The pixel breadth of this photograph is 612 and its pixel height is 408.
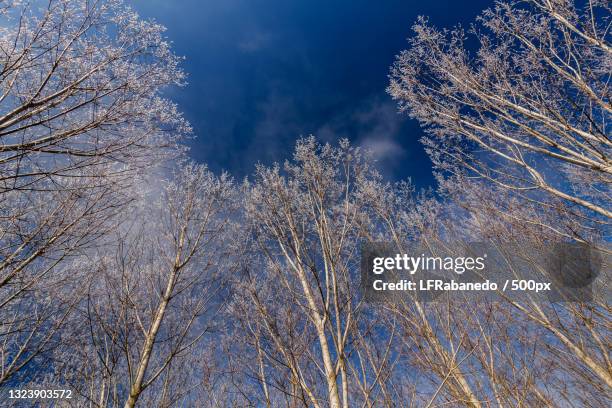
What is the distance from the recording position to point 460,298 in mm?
5379

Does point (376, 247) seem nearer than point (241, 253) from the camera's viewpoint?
No

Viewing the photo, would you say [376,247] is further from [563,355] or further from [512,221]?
[563,355]

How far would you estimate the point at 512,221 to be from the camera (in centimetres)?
542

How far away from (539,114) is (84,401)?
38.2 feet

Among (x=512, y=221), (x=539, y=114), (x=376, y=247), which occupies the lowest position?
(x=376, y=247)

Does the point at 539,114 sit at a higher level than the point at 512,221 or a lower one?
higher

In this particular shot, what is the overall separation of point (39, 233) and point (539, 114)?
6963mm

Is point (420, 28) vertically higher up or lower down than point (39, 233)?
higher up

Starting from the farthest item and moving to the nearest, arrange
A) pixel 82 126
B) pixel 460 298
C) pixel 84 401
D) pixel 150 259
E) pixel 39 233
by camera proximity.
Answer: pixel 84 401
pixel 460 298
pixel 150 259
pixel 39 233
pixel 82 126

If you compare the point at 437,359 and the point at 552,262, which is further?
the point at 552,262

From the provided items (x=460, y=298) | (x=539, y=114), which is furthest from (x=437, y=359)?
(x=539, y=114)

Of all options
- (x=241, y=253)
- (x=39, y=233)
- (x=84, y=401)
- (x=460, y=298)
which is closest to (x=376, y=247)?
(x=460, y=298)

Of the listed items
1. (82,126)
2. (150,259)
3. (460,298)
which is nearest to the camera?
(82,126)

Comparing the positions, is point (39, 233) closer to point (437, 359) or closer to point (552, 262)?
point (437, 359)
